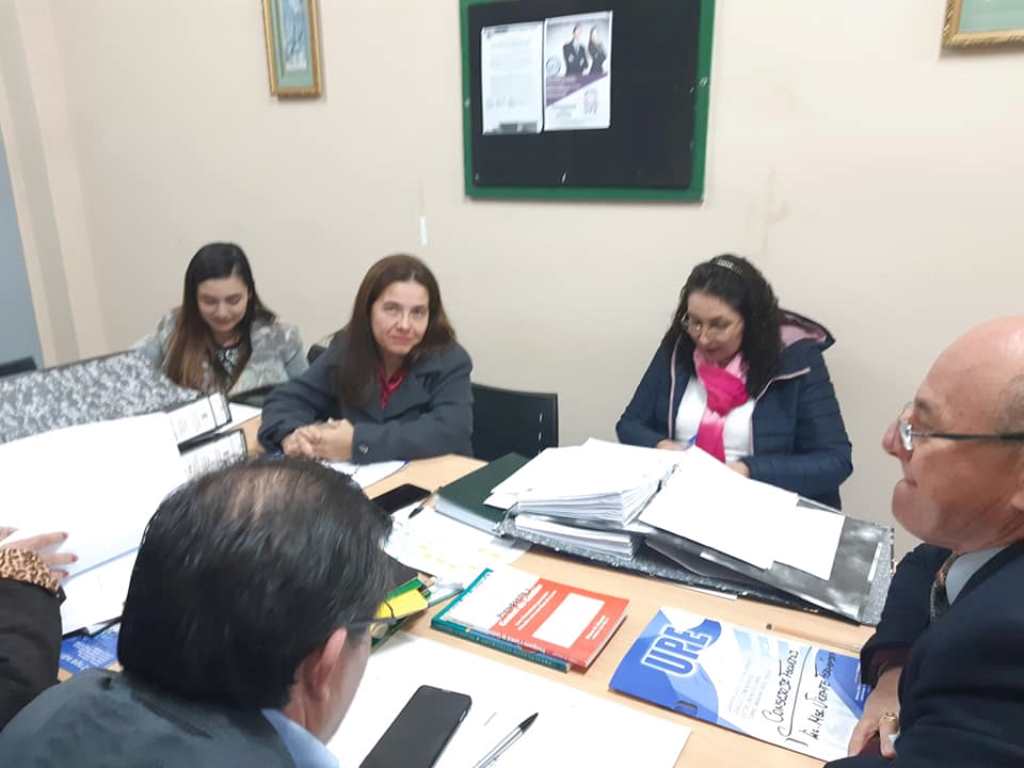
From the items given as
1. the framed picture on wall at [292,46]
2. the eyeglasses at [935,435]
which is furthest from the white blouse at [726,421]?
the framed picture on wall at [292,46]

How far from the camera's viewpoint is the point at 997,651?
639 millimetres

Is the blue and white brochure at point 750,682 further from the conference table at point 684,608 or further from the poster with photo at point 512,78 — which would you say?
the poster with photo at point 512,78

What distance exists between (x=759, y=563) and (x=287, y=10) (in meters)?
2.62

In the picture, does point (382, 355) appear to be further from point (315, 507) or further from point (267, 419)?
point (315, 507)

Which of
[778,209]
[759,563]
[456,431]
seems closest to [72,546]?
[456,431]

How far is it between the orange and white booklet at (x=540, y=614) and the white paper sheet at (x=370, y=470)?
Result: 511 mm

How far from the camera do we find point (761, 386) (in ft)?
6.36

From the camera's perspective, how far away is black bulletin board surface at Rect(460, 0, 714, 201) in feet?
7.07

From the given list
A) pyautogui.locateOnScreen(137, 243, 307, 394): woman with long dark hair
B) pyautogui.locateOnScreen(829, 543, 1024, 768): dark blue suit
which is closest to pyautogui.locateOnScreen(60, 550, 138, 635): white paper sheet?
pyautogui.locateOnScreen(829, 543, 1024, 768): dark blue suit

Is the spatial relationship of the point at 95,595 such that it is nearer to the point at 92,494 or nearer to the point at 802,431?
the point at 92,494

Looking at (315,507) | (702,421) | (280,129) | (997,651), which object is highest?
(280,129)

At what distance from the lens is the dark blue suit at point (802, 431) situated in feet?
6.16

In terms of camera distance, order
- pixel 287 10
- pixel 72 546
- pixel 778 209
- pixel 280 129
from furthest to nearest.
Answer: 1. pixel 280 129
2. pixel 287 10
3. pixel 778 209
4. pixel 72 546

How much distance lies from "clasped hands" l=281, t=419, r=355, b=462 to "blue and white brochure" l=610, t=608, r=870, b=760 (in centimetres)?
89
